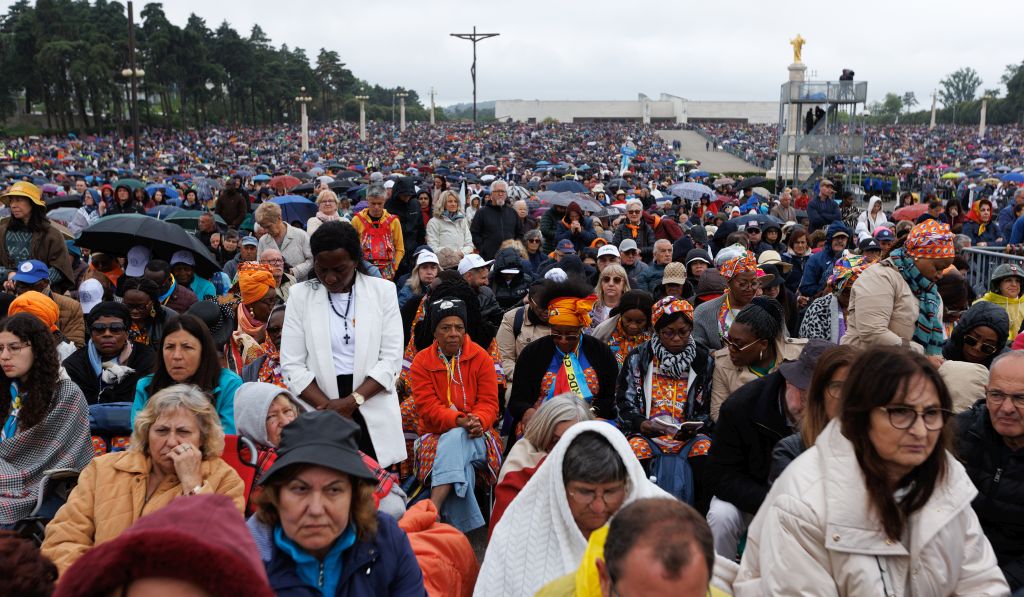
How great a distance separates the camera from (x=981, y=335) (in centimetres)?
481

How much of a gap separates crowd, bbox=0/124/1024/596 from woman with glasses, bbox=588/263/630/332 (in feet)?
0.08

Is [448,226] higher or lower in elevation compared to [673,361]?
higher

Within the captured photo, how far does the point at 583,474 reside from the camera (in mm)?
3078

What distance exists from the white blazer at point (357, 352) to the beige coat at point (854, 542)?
8.15 feet

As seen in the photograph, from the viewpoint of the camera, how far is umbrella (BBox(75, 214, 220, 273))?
7.46m

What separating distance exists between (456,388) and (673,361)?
125cm

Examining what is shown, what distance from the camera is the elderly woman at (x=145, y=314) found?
570cm

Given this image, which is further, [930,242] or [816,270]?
[816,270]

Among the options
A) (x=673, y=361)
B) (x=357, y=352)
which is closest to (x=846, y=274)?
(x=673, y=361)

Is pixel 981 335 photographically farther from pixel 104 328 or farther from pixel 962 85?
pixel 962 85

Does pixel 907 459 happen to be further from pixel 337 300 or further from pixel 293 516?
pixel 337 300

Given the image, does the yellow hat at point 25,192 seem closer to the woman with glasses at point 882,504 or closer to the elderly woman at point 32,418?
the elderly woman at point 32,418

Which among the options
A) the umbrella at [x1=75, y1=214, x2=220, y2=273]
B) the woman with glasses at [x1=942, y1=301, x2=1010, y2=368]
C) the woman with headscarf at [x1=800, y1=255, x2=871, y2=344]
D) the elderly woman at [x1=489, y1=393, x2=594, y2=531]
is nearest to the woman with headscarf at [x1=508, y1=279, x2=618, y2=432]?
the elderly woman at [x1=489, y1=393, x2=594, y2=531]

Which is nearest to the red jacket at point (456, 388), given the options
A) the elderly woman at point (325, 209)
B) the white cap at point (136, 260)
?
the white cap at point (136, 260)
